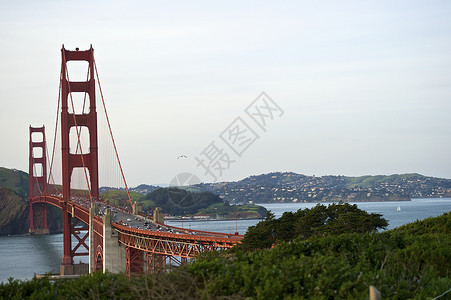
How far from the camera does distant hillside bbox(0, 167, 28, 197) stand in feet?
524

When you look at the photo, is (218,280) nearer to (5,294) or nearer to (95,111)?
(5,294)

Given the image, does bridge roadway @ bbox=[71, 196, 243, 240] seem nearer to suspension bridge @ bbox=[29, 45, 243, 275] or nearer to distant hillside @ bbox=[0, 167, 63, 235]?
suspension bridge @ bbox=[29, 45, 243, 275]

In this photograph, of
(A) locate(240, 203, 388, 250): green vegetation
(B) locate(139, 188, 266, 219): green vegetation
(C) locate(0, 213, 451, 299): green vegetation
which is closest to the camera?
(C) locate(0, 213, 451, 299): green vegetation

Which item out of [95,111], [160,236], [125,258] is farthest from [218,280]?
[95,111]

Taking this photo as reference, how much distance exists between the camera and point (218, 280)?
1088cm

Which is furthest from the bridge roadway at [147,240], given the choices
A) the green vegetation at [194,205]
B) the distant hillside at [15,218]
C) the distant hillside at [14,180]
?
the distant hillside at [14,180]

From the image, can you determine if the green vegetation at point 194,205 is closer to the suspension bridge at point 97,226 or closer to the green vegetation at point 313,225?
the suspension bridge at point 97,226

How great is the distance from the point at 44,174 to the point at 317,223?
9081 cm

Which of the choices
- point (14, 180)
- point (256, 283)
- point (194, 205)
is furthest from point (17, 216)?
point (256, 283)

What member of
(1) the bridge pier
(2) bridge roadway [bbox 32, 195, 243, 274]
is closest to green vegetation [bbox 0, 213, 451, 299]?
(2) bridge roadway [bbox 32, 195, 243, 274]

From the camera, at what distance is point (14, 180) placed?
16438 cm

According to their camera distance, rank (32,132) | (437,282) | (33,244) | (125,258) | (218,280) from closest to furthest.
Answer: (218,280)
(437,282)
(125,258)
(33,244)
(32,132)

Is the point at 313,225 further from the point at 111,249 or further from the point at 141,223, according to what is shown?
the point at 141,223

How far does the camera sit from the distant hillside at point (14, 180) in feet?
524
